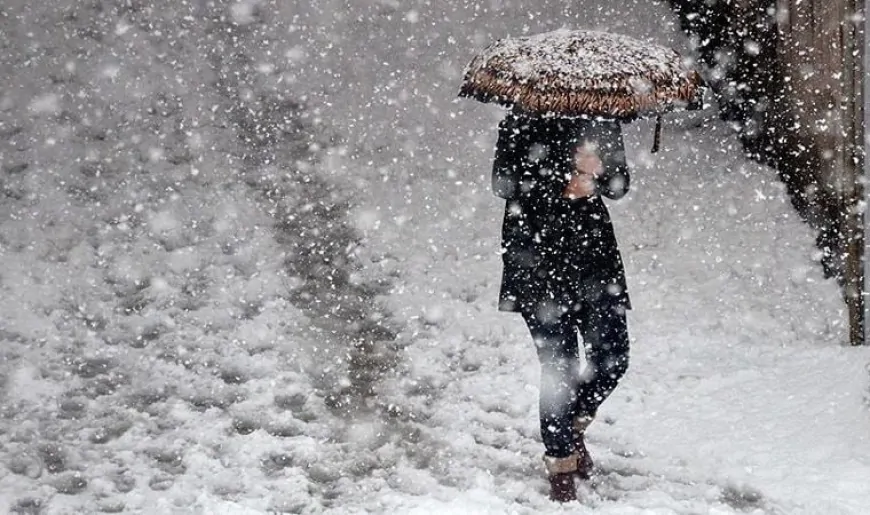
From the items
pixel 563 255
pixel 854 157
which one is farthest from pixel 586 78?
pixel 854 157

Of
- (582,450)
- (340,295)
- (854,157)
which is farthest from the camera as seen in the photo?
(340,295)

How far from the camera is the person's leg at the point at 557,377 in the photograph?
4539 mm

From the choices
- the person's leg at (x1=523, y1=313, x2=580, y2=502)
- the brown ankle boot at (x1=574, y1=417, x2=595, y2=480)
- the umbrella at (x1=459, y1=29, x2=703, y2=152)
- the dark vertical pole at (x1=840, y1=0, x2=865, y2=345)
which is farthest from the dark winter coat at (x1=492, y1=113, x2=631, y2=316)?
the dark vertical pole at (x1=840, y1=0, x2=865, y2=345)

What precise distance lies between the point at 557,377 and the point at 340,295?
11.0ft

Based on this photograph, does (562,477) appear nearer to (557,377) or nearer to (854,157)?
(557,377)

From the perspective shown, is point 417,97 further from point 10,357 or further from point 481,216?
point 10,357

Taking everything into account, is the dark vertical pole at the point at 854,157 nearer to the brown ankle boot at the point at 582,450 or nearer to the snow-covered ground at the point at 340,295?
the snow-covered ground at the point at 340,295

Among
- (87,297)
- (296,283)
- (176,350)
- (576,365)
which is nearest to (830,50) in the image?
(576,365)

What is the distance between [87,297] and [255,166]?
2.80 metres

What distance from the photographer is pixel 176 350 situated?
6.68 m

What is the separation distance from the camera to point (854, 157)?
247 inches

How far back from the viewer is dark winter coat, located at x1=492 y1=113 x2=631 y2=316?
440 cm

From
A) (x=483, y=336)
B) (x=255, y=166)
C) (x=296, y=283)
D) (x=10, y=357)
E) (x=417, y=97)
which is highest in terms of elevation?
(x=417, y=97)

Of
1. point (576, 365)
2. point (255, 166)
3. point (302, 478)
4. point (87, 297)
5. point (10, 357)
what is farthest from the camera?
point (255, 166)
